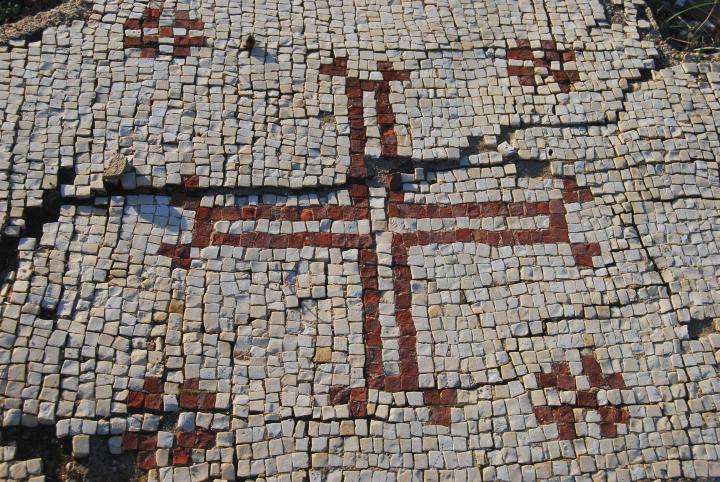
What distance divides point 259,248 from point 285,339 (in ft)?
3.11

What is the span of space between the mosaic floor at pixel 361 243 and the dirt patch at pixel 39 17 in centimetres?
16

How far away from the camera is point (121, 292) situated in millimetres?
7035

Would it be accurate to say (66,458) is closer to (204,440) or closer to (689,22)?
(204,440)

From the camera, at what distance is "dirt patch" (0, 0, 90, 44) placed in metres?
8.36

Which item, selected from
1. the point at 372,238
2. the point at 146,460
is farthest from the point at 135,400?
the point at 372,238

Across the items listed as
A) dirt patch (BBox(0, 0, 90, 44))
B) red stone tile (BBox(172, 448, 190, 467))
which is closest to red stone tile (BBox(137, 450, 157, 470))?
red stone tile (BBox(172, 448, 190, 467))

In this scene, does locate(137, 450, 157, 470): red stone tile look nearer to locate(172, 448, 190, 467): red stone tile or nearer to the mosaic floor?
the mosaic floor

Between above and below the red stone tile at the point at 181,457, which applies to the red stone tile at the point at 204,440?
above

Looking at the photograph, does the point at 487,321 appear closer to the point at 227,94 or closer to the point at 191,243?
the point at 191,243

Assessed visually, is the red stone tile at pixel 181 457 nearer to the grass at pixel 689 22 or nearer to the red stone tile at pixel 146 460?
the red stone tile at pixel 146 460

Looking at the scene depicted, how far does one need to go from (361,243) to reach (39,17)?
434cm

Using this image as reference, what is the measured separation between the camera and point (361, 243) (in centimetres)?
751

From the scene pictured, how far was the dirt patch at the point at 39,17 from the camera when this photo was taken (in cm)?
836

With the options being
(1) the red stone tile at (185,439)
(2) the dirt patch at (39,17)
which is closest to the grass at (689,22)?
(2) the dirt patch at (39,17)
